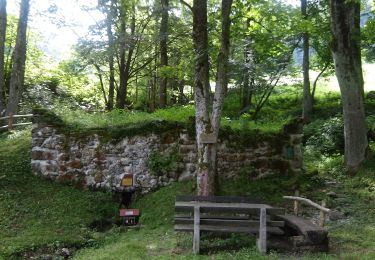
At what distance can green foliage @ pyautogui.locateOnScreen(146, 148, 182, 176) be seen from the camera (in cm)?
938

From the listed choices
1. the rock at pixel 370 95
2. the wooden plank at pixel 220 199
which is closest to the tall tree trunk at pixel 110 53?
the wooden plank at pixel 220 199

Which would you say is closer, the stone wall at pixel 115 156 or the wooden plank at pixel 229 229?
the wooden plank at pixel 229 229

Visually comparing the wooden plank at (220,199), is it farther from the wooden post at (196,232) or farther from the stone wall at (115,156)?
the stone wall at (115,156)

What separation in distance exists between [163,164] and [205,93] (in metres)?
2.53

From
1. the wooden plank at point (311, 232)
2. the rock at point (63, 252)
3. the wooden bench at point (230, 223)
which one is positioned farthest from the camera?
the rock at point (63, 252)

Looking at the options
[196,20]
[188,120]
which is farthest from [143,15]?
[196,20]

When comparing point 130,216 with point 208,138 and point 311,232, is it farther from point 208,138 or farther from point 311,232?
point 311,232

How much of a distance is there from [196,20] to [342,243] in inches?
186

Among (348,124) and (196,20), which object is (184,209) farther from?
(348,124)

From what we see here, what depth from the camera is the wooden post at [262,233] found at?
226 inches

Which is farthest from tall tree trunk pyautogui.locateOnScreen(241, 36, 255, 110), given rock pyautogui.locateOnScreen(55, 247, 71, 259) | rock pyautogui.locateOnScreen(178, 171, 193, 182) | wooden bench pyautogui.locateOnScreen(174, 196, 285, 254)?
rock pyautogui.locateOnScreen(55, 247, 71, 259)

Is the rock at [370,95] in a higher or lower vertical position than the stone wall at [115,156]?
higher

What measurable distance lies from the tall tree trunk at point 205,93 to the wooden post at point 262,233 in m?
1.73

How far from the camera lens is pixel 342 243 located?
20.1 ft
